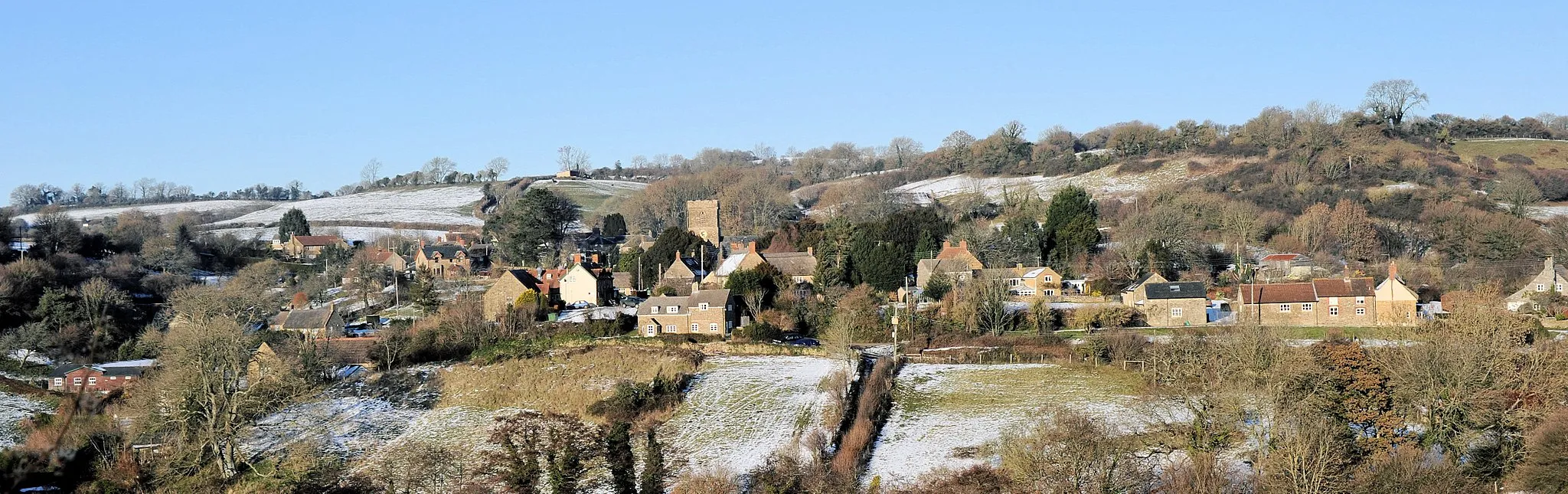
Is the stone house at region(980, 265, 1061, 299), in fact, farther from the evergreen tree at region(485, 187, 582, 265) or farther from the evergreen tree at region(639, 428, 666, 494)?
the evergreen tree at region(485, 187, 582, 265)

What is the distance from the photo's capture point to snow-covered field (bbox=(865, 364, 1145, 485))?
26.2 metres

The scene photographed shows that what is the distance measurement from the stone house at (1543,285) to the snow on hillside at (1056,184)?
37.4 metres

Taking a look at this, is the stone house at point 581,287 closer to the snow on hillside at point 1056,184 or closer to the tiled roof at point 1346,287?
the tiled roof at point 1346,287

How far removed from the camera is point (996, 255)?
55281 mm

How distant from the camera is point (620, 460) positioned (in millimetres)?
25594

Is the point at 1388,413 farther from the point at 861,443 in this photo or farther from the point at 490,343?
the point at 490,343

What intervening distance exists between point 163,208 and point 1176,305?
398 ft

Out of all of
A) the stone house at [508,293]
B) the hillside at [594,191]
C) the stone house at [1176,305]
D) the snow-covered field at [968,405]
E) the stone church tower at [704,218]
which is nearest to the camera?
the snow-covered field at [968,405]

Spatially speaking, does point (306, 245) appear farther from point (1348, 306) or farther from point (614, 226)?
point (1348, 306)

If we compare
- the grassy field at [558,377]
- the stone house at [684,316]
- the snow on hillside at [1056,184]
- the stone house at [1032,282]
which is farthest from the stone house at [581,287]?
the snow on hillside at [1056,184]

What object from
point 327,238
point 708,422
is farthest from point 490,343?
point 327,238

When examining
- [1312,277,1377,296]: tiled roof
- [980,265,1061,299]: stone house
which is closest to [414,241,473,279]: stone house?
[980,265,1061,299]: stone house

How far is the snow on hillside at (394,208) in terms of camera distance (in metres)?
112

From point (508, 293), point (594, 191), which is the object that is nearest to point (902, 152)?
point (594, 191)
